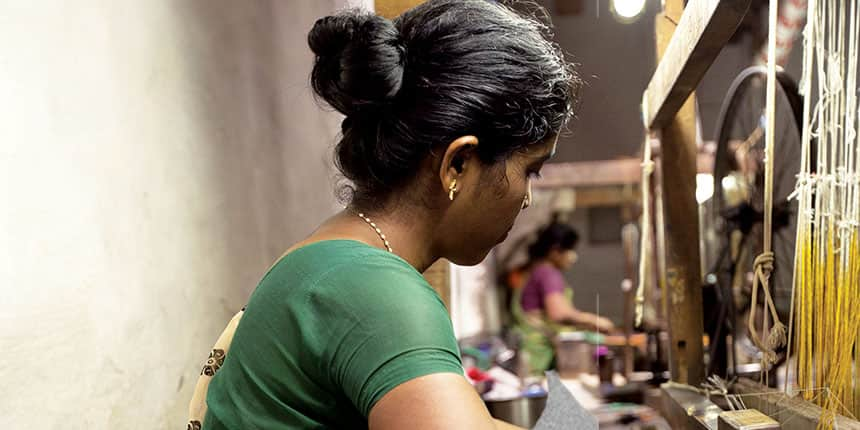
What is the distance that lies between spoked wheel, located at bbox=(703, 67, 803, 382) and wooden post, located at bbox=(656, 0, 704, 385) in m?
0.55

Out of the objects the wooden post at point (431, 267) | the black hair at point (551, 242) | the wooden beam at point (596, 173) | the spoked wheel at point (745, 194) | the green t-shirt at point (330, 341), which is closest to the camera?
the green t-shirt at point (330, 341)

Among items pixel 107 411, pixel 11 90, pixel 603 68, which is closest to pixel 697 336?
pixel 603 68

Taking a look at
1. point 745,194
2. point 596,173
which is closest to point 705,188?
point 745,194

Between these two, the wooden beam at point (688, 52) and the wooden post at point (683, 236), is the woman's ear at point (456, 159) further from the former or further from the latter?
the wooden post at point (683, 236)

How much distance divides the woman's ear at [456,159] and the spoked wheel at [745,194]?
1.48m

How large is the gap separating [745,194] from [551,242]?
2343mm

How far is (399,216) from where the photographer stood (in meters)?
0.91

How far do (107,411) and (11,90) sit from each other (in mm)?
522

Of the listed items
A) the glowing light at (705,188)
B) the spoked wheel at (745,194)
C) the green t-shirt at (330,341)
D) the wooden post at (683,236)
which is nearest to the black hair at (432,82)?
the green t-shirt at (330,341)

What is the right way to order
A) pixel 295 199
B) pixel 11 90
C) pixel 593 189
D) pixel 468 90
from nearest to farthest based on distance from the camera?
pixel 468 90, pixel 11 90, pixel 295 199, pixel 593 189

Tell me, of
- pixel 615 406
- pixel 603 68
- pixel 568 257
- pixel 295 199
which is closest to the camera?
pixel 603 68

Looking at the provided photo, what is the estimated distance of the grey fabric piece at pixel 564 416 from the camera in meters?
0.97

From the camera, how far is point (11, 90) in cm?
101

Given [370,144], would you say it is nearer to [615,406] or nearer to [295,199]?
[295,199]
